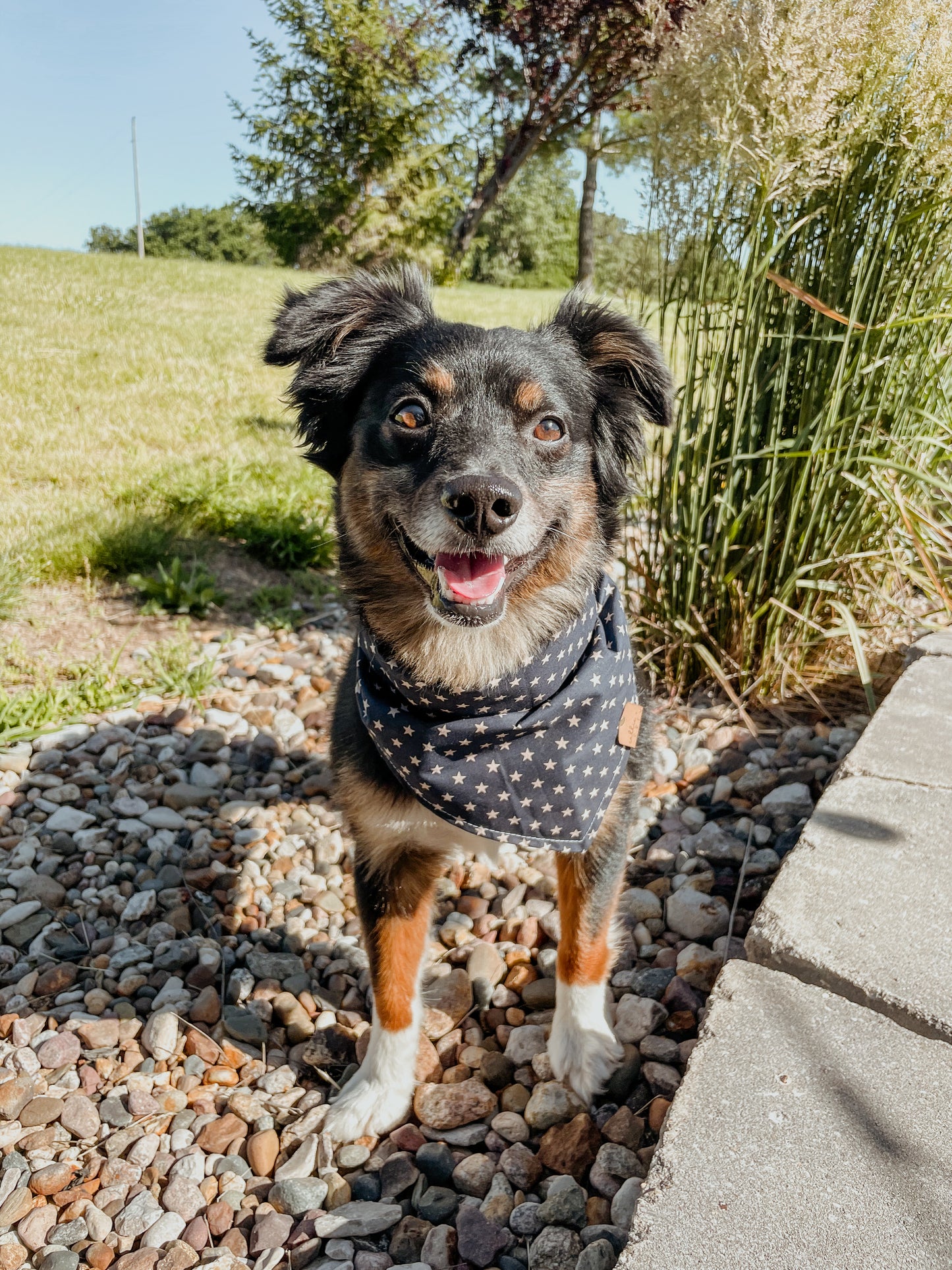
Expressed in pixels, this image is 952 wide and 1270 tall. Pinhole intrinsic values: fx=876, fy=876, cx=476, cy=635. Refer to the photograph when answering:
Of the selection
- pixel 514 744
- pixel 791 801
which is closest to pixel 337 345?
pixel 514 744

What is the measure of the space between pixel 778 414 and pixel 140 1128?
3.02 m

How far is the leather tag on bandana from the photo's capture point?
2.40 m

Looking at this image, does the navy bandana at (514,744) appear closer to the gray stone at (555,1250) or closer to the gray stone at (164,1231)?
the gray stone at (555,1250)

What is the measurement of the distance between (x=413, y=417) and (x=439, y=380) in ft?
0.38

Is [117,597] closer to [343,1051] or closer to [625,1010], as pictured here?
[343,1051]

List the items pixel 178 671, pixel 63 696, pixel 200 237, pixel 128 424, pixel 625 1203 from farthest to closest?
pixel 200 237
pixel 128 424
pixel 178 671
pixel 63 696
pixel 625 1203

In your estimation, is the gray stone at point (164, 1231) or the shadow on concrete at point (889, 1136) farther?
the gray stone at point (164, 1231)

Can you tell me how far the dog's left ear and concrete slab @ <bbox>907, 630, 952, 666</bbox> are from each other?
1596 millimetres

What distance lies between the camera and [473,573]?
221cm

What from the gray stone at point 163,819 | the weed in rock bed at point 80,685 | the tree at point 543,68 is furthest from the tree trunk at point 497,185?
the gray stone at point 163,819

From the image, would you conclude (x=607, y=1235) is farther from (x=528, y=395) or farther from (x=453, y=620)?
(x=528, y=395)

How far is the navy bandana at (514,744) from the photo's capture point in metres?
2.24

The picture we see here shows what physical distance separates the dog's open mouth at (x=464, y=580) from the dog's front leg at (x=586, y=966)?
0.73 meters

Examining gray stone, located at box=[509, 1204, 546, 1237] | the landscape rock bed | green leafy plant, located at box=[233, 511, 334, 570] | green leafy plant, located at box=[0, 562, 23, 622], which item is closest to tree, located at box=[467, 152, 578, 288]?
green leafy plant, located at box=[233, 511, 334, 570]
